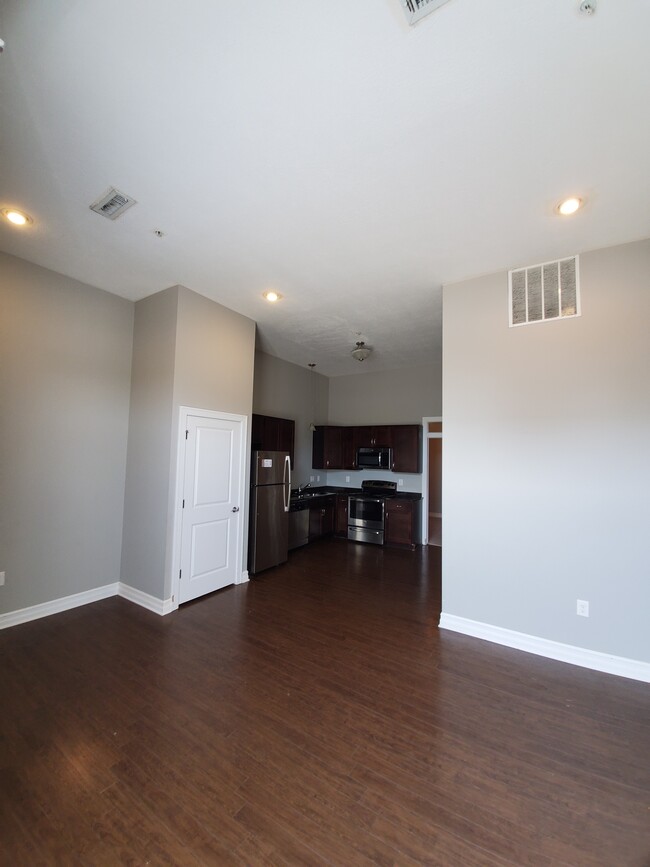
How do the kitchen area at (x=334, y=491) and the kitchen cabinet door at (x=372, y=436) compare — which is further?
the kitchen cabinet door at (x=372, y=436)

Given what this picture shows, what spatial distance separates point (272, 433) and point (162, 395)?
7.93 feet

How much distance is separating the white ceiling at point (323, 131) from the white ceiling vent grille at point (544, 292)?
143 mm

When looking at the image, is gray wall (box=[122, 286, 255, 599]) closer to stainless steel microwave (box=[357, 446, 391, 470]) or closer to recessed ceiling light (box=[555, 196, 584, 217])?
recessed ceiling light (box=[555, 196, 584, 217])

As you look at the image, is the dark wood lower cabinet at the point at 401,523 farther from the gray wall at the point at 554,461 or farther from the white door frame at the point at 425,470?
the gray wall at the point at 554,461

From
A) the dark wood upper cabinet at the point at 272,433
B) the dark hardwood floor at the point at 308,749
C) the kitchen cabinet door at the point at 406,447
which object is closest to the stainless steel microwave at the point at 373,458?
the kitchen cabinet door at the point at 406,447

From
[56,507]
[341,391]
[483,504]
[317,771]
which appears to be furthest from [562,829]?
[341,391]

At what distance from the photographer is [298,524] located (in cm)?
559

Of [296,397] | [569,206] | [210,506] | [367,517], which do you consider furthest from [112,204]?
[367,517]

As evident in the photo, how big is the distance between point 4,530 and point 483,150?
4.58m

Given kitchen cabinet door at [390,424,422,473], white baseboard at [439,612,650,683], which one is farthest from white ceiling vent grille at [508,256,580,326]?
kitchen cabinet door at [390,424,422,473]

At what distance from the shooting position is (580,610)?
270 cm

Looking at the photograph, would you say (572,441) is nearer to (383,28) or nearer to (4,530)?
(383,28)

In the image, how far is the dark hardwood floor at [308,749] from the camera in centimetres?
139

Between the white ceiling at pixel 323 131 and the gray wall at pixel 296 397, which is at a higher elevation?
the white ceiling at pixel 323 131
